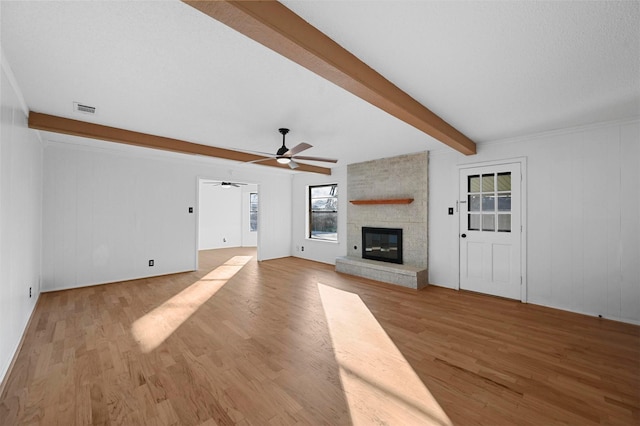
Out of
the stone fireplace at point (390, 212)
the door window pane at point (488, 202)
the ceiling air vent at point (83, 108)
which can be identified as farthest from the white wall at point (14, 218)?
the door window pane at point (488, 202)

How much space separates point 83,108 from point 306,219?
5176 mm

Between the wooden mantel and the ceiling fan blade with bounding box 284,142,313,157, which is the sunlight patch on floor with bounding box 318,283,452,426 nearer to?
the ceiling fan blade with bounding box 284,142,313,157

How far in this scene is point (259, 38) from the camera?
148 centimetres

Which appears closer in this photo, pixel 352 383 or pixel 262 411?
pixel 262 411

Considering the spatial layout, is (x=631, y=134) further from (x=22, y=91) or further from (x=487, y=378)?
(x=22, y=91)

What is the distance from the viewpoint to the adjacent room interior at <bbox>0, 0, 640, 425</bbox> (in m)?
1.73

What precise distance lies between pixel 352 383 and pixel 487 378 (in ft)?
3.58

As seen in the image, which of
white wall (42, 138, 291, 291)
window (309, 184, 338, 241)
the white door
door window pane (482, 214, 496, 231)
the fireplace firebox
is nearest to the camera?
the white door

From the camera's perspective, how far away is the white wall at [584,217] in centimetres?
324

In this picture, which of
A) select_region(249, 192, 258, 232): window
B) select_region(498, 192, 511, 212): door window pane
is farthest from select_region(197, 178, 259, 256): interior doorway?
select_region(498, 192, 511, 212): door window pane

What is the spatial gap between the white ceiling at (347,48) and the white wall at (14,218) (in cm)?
29

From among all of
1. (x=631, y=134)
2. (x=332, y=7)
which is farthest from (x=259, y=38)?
(x=631, y=134)

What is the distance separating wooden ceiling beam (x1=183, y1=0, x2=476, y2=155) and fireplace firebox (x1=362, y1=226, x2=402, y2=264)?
3214 millimetres

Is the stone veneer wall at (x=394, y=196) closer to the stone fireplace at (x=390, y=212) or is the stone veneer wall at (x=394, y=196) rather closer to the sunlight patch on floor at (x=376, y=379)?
the stone fireplace at (x=390, y=212)
